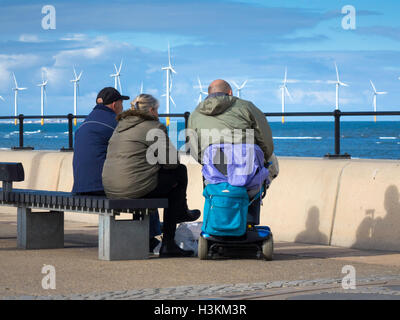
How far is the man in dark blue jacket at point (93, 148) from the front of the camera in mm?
8375

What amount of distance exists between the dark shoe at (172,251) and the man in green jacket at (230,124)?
924 millimetres

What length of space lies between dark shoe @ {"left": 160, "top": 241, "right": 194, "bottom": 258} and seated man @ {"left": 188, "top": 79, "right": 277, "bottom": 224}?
0.75 m

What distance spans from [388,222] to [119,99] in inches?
117

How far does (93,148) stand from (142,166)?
26.9 inches

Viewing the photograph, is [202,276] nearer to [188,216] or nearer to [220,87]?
[188,216]

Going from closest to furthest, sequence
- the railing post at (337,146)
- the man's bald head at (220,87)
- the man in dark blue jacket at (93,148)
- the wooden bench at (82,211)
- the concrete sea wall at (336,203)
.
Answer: the wooden bench at (82,211) < the man's bald head at (220,87) < the man in dark blue jacket at (93,148) < the concrete sea wall at (336,203) < the railing post at (337,146)

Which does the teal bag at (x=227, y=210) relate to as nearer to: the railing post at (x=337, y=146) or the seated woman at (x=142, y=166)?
the seated woman at (x=142, y=166)

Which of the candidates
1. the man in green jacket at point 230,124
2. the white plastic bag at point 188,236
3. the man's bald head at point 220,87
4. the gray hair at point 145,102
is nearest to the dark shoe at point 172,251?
Answer: the white plastic bag at point 188,236

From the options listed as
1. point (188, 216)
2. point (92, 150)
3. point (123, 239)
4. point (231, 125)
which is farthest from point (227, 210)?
point (92, 150)

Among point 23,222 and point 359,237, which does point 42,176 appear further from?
point 359,237

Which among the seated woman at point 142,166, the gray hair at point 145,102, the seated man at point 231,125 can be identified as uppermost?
the gray hair at point 145,102

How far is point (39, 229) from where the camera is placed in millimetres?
9023

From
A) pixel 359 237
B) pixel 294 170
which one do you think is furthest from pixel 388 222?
pixel 294 170

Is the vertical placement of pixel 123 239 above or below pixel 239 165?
below
